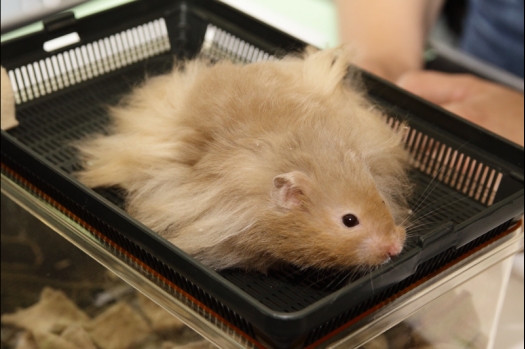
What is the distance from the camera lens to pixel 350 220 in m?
0.83

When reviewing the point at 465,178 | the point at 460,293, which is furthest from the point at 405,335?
the point at 465,178

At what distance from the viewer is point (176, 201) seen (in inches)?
35.8

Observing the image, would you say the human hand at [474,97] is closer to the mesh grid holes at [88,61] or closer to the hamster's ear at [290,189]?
the mesh grid holes at [88,61]

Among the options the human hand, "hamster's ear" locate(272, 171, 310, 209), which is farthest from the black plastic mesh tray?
the human hand

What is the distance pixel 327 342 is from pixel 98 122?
2.08 feet

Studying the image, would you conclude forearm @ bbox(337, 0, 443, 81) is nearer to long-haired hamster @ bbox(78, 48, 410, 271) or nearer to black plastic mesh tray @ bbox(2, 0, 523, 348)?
black plastic mesh tray @ bbox(2, 0, 523, 348)

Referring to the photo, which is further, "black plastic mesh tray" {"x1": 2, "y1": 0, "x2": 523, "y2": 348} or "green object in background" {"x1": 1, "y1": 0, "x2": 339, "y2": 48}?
"green object in background" {"x1": 1, "y1": 0, "x2": 339, "y2": 48}

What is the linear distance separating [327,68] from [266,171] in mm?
274

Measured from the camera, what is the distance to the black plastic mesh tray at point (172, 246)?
803mm

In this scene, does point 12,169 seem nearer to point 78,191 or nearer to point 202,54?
point 78,191

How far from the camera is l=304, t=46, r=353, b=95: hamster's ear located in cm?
103

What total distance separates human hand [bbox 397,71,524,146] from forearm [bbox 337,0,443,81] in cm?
6

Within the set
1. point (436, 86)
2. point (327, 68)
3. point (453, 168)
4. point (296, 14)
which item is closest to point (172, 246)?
point (327, 68)

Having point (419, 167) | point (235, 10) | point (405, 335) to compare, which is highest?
point (235, 10)
